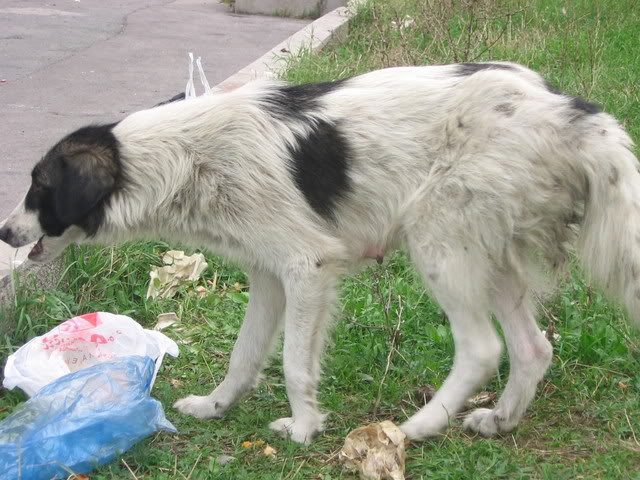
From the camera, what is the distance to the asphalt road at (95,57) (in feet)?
25.7

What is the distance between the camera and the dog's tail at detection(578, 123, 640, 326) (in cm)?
356

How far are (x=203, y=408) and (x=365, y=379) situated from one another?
29.0 inches

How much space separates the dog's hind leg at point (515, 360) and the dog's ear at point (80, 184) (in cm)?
163

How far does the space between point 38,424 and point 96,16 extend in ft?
35.0

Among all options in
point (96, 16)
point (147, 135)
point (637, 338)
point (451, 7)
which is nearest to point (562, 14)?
point (451, 7)

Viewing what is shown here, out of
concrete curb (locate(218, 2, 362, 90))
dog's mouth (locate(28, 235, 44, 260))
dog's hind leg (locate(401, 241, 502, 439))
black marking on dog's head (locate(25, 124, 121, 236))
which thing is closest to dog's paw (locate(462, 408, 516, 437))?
dog's hind leg (locate(401, 241, 502, 439))

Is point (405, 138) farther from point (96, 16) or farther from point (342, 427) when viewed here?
point (96, 16)

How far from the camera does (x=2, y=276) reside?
4637 mm

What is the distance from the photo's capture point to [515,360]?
3.96 meters

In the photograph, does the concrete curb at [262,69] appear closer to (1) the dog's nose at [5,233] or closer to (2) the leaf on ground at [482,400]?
(1) the dog's nose at [5,233]

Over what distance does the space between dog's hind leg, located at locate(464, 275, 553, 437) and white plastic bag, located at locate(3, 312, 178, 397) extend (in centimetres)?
146

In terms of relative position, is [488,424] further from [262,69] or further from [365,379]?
[262,69]

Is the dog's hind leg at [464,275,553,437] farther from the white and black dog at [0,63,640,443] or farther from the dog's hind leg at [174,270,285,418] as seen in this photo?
the dog's hind leg at [174,270,285,418]

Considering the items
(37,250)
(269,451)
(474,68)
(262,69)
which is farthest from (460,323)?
(262,69)
